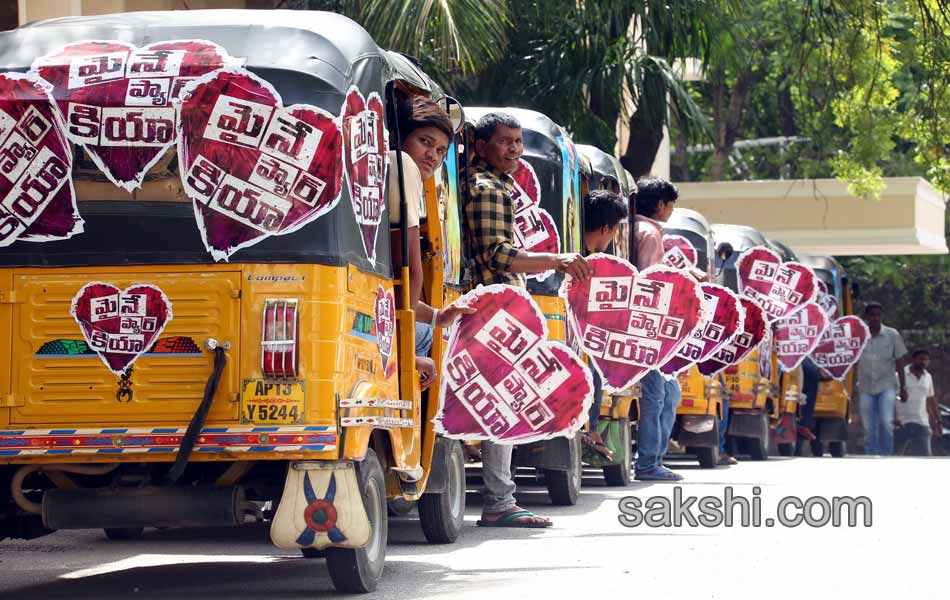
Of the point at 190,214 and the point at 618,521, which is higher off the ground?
the point at 190,214

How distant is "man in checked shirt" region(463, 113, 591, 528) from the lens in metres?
9.91

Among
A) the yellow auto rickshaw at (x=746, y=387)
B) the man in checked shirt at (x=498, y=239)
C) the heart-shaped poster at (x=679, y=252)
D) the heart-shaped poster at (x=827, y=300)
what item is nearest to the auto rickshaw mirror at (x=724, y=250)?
the yellow auto rickshaw at (x=746, y=387)

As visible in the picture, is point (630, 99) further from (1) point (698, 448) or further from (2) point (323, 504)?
(2) point (323, 504)

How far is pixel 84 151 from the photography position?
24.2 feet

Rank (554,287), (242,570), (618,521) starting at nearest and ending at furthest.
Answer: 1. (242,570)
2. (618,521)
3. (554,287)

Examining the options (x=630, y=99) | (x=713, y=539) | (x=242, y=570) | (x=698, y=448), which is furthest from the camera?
(x=630, y=99)

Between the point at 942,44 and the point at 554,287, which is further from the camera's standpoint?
the point at 942,44

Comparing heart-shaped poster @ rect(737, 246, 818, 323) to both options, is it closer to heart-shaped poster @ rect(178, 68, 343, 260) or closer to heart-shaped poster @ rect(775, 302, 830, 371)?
heart-shaped poster @ rect(775, 302, 830, 371)

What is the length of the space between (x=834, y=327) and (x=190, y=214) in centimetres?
1741

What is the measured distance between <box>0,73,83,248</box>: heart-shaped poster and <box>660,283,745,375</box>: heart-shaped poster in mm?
6068

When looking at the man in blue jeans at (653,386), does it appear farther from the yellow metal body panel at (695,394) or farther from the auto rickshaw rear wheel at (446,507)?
the auto rickshaw rear wheel at (446,507)

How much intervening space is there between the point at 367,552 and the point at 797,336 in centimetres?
1425

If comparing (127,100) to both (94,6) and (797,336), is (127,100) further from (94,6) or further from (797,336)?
(797,336)

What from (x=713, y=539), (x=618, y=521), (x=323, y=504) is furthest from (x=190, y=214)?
(x=618, y=521)
